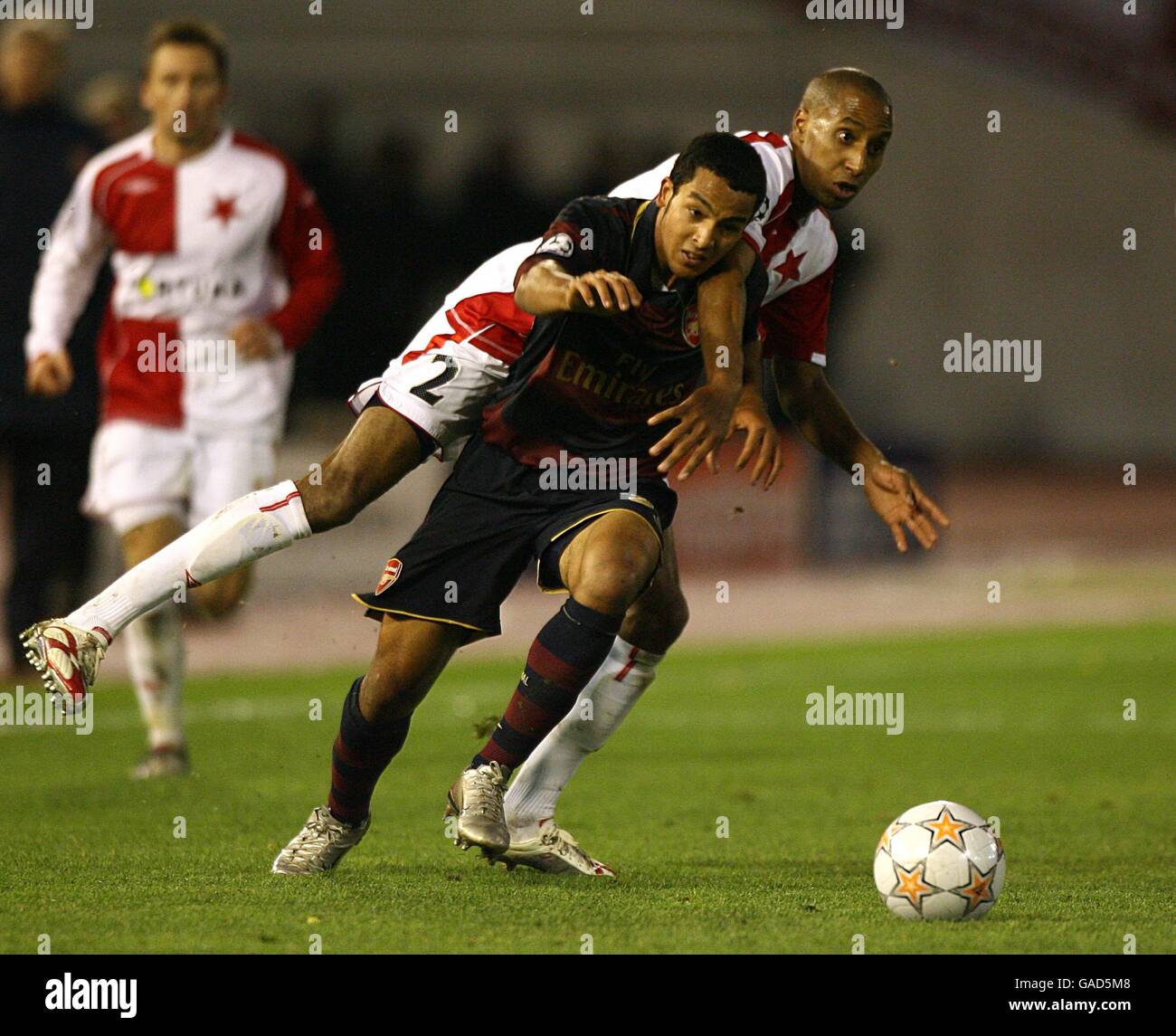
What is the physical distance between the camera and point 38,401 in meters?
10.1

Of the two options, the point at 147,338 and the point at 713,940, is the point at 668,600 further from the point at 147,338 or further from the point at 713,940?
the point at 147,338

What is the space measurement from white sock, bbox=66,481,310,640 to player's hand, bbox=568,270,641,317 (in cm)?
104

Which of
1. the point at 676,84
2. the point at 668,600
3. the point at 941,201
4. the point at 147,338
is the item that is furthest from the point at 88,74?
the point at 668,600

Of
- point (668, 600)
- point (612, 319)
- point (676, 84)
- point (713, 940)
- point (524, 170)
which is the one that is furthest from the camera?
point (676, 84)

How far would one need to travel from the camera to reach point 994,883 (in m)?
4.57

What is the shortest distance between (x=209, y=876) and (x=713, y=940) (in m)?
1.53

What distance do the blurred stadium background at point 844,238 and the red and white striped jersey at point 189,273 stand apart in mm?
5657

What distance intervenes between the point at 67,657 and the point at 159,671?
2.55 metres

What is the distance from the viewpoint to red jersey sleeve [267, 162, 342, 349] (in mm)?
7500

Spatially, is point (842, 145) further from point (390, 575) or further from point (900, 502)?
point (390, 575)
